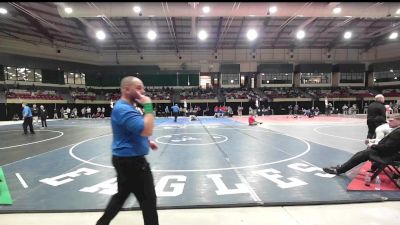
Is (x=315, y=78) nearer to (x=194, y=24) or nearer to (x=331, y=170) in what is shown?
(x=194, y=24)

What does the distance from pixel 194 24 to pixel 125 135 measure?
2788 centimetres

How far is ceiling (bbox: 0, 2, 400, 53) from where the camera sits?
21.9 m

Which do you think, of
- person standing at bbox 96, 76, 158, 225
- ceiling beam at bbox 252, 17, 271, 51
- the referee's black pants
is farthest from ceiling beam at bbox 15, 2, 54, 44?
the referee's black pants

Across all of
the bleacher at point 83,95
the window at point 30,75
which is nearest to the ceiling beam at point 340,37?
the bleacher at point 83,95

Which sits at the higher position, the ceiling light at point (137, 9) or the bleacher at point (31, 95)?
the ceiling light at point (137, 9)

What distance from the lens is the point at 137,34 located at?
111 feet

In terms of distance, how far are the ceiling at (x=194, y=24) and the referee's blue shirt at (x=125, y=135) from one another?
1996 cm

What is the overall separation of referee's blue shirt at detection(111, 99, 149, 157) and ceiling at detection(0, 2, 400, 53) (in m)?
20.0

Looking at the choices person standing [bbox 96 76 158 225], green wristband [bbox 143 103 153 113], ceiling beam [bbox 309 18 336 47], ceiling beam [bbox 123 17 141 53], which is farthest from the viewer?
ceiling beam [bbox 309 18 336 47]

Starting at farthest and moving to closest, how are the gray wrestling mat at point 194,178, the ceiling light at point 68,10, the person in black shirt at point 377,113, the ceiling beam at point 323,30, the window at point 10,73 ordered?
1. the window at point 10,73
2. the ceiling beam at point 323,30
3. the ceiling light at point 68,10
4. the person in black shirt at point 377,113
5. the gray wrestling mat at point 194,178

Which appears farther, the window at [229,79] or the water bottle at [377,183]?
the window at [229,79]

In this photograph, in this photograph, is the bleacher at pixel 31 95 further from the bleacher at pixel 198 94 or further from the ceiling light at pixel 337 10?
the ceiling light at pixel 337 10

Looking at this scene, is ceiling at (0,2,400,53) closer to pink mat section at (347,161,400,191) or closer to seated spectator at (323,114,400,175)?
seated spectator at (323,114,400,175)

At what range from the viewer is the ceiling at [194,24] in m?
21.9
